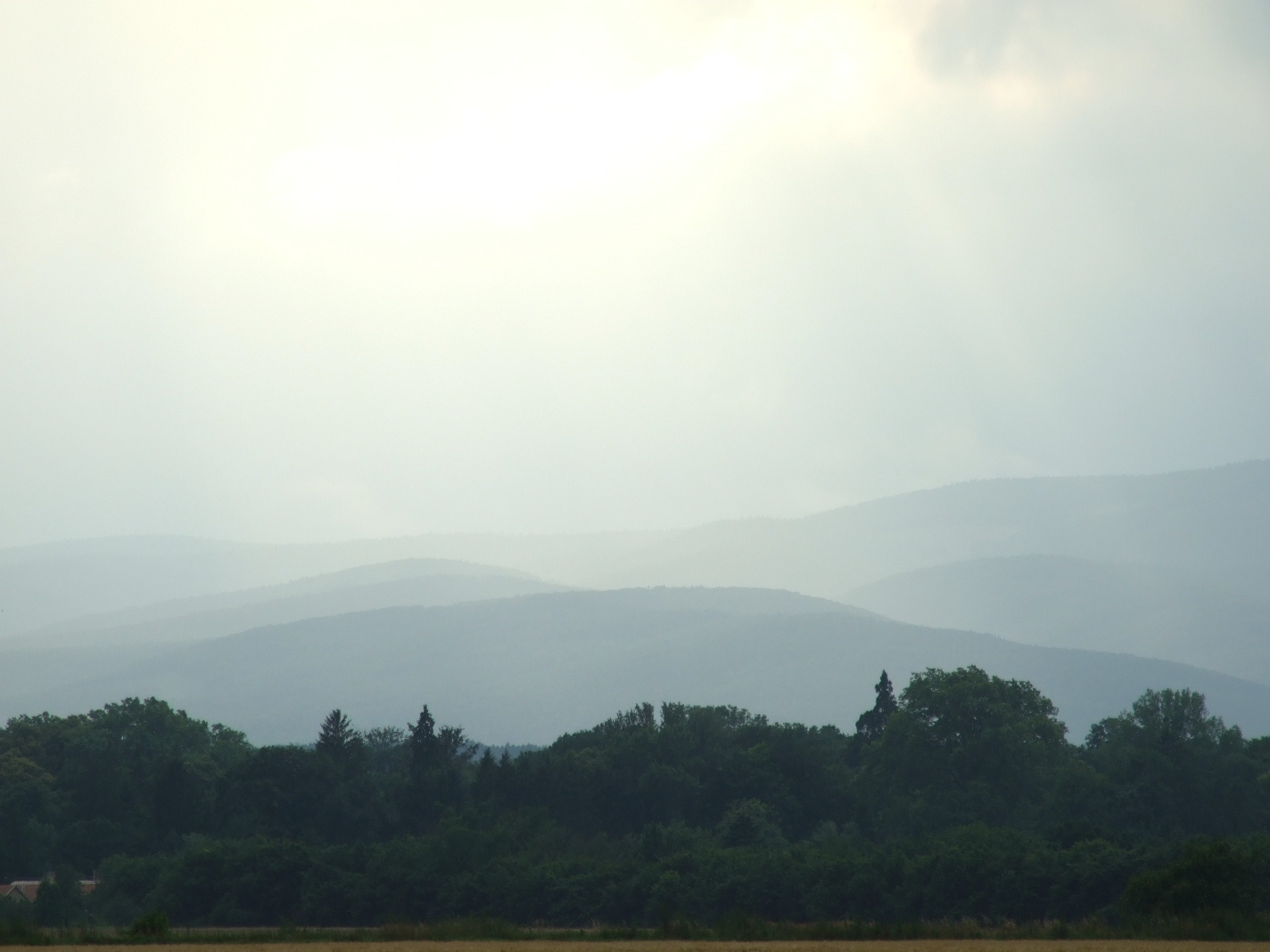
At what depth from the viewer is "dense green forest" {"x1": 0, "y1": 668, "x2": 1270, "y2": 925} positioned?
6297cm

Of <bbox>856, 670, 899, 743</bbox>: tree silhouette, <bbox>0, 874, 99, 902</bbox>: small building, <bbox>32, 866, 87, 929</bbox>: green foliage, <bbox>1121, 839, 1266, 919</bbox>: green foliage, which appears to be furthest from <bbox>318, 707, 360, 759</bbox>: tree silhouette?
<bbox>1121, 839, 1266, 919</bbox>: green foliage

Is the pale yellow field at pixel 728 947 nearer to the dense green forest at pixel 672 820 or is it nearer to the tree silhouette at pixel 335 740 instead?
the dense green forest at pixel 672 820

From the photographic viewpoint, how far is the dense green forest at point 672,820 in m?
63.0

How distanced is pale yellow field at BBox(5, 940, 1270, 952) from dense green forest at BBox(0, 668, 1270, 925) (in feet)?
19.6

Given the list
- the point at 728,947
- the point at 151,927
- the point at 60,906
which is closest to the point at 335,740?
the point at 60,906

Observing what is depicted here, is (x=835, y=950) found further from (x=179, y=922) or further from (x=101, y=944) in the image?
(x=179, y=922)

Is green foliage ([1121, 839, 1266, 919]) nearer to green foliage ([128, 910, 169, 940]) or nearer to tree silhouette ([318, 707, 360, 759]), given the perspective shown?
green foliage ([128, 910, 169, 940])

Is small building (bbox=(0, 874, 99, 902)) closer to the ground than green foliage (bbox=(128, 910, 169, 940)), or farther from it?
closer to the ground

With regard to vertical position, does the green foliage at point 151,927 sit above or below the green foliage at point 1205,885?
below

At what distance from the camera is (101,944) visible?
51.8 metres

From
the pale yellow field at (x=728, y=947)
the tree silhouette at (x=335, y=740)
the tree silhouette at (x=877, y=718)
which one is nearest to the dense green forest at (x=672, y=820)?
the tree silhouette at (x=877, y=718)

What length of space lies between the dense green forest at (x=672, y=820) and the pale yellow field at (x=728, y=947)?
236 inches

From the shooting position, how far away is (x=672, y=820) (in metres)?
100

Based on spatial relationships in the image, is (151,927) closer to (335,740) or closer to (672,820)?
(672,820)
